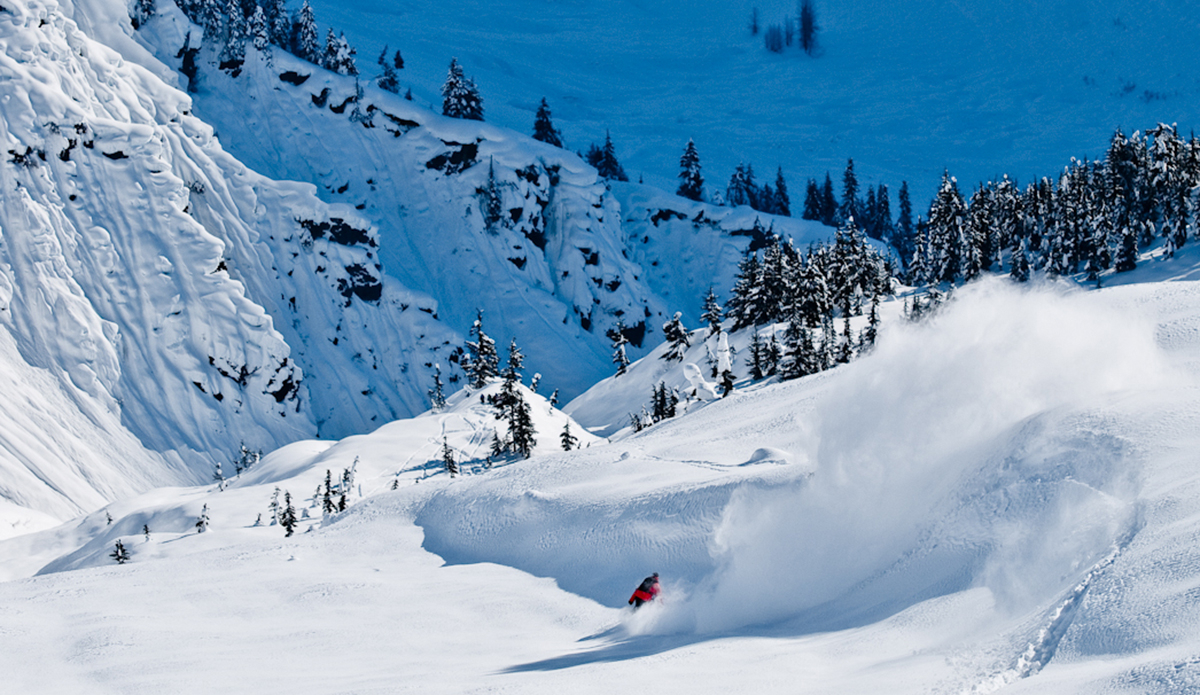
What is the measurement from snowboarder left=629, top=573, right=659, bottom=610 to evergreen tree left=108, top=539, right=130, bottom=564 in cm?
2303

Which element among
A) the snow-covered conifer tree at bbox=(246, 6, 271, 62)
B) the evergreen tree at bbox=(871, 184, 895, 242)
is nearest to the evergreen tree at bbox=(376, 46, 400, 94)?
the snow-covered conifer tree at bbox=(246, 6, 271, 62)

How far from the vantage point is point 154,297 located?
226 feet

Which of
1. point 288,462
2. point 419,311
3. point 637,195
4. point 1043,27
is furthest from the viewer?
point 1043,27

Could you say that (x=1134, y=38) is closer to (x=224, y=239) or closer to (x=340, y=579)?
(x=224, y=239)

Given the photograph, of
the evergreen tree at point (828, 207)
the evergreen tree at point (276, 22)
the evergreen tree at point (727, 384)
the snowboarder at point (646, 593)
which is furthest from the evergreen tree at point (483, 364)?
the evergreen tree at point (828, 207)

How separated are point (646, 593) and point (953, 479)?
535 cm

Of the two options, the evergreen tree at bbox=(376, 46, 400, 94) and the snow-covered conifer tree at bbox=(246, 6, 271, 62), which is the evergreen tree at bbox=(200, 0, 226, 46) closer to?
the snow-covered conifer tree at bbox=(246, 6, 271, 62)

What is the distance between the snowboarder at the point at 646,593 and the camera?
42.8 ft

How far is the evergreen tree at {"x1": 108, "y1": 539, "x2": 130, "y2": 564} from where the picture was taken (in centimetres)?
2858

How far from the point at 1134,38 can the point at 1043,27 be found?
697 inches

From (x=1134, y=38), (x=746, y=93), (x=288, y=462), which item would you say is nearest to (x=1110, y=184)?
(x=288, y=462)

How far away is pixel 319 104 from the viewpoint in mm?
92938

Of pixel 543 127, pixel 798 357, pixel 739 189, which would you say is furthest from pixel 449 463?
pixel 739 189

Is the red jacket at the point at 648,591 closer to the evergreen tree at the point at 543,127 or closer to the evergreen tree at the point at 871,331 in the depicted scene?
the evergreen tree at the point at 871,331
